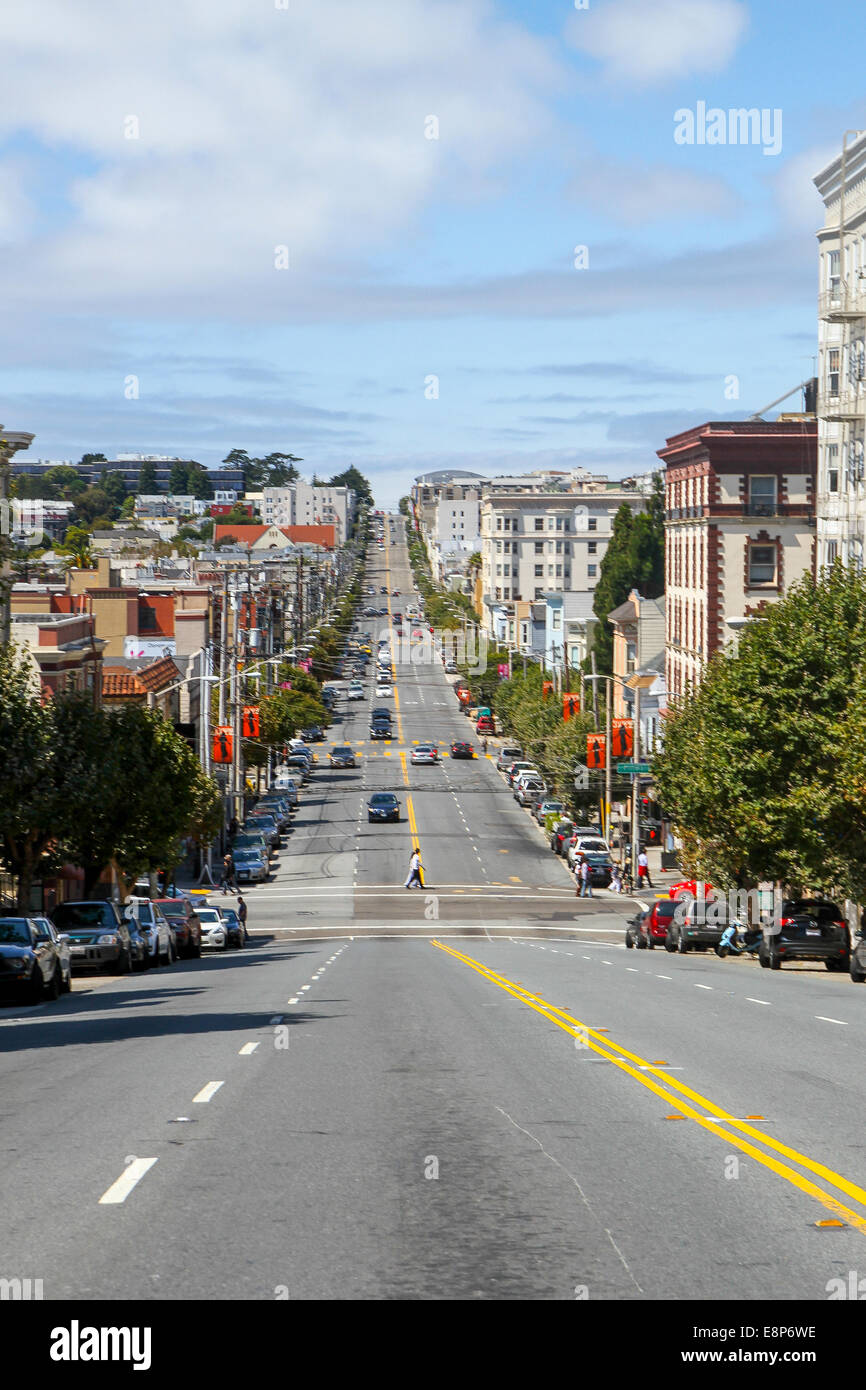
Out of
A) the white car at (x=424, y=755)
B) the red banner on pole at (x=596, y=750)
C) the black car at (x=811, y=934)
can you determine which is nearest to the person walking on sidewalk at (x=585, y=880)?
the red banner on pole at (x=596, y=750)

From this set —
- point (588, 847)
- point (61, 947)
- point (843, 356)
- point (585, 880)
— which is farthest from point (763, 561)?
point (61, 947)

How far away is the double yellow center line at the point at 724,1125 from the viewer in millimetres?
9570

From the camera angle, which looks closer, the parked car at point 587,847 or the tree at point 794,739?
the tree at point 794,739

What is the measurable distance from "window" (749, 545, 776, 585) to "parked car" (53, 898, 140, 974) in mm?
47006

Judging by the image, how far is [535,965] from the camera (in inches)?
1325

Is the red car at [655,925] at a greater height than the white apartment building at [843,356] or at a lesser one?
lesser

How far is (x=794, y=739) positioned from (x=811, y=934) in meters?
7.91

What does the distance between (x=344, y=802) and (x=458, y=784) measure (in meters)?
9.21

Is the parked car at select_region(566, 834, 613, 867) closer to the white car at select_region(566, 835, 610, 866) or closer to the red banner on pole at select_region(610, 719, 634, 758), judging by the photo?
the white car at select_region(566, 835, 610, 866)

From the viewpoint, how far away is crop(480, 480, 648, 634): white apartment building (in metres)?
184

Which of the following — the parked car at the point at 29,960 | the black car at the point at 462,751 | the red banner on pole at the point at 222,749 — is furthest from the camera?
the black car at the point at 462,751

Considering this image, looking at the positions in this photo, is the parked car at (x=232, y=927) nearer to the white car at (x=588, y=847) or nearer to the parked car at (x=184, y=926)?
the parked car at (x=184, y=926)

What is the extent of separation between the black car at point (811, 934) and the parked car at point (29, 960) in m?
15.3

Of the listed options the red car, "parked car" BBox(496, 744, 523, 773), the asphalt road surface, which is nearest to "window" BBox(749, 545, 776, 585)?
the red car
